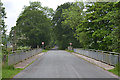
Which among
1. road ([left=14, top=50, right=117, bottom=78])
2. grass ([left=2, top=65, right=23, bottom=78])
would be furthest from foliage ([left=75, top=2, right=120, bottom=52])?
grass ([left=2, top=65, right=23, bottom=78])

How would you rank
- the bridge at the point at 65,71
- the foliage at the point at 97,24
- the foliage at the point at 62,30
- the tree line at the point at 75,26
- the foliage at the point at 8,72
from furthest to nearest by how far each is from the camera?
the foliage at the point at 62,30 < the foliage at the point at 97,24 < the tree line at the point at 75,26 < the bridge at the point at 65,71 < the foliage at the point at 8,72

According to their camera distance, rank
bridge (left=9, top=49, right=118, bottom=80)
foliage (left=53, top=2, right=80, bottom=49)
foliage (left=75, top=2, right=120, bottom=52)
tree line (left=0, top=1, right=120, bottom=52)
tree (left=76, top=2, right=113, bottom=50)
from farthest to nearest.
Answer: foliage (left=53, top=2, right=80, bottom=49) < tree (left=76, top=2, right=113, bottom=50) < foliage (left=75, top=2, right=120, bottom=52) < tree line (left=0, top=1, right=120, bottom=52) < bridge (left=9, top=49, right=118, bottom=80)

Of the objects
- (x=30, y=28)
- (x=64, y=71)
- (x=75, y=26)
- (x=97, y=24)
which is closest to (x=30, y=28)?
(x=30, y=28)

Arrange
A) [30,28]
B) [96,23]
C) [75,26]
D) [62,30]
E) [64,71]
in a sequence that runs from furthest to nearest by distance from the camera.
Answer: [62,30] → [30,28] → [75,26] → [96,23] → [64,71]

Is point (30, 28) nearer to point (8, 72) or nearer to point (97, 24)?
point (97, 24)

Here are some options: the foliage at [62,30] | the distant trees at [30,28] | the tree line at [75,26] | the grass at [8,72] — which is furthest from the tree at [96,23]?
the foliage at [62,30]

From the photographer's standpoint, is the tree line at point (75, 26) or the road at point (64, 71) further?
the tree line at point (75, 26)

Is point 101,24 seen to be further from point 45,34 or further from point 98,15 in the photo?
point 45,34

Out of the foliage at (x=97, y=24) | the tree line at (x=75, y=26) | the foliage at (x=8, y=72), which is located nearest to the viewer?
the foliage at (x=8, y=72)

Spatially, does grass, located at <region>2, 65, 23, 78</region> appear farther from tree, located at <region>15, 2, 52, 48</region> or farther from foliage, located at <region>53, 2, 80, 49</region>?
foliage, located at <region>53, 2, 80, 49</region>

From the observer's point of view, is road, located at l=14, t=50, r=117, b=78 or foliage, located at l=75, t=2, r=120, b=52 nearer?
road, located at l=14, t=50, r=117, b=78

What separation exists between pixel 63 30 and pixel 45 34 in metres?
18.9

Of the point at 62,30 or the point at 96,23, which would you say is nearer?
the point at 96,23

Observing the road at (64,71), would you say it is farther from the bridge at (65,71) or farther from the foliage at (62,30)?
the foliage at (62,30)
